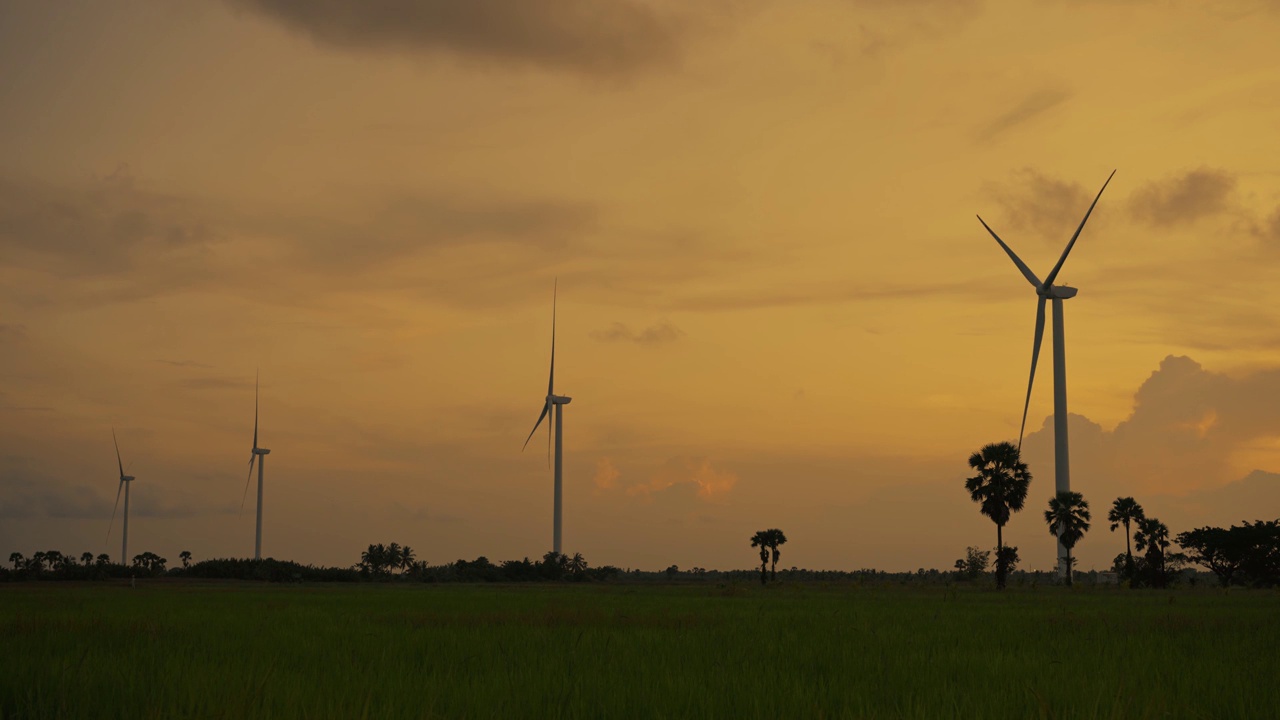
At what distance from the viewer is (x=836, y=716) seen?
1095 cm

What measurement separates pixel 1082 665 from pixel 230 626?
18704 millimetres

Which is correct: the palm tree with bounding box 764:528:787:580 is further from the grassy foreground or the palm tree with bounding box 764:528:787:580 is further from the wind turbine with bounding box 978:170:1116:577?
the grassy foreground

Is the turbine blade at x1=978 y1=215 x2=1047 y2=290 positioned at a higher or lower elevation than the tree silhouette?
higher

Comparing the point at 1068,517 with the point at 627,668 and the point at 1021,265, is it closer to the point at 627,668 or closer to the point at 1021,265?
the point at 1021,265

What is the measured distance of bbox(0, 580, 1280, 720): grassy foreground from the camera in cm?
1135

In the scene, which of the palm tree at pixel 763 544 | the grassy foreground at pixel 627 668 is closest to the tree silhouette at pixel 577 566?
the palm tree at pixel 763 544

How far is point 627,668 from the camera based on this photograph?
15367 millimetres

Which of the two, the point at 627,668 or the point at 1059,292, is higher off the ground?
the point at 1059,292

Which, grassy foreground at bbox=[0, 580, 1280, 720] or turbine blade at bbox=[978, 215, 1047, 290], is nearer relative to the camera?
grassy foreground at bbox=[0, 580, 1280, 720]

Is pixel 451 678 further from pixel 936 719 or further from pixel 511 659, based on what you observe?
pixel 936 719

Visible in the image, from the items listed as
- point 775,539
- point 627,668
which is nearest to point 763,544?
point 775,539

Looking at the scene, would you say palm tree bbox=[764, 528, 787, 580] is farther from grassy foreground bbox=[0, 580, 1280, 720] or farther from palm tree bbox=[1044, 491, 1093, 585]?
grassy foreground bbox=[0, 580, 1280, 720]

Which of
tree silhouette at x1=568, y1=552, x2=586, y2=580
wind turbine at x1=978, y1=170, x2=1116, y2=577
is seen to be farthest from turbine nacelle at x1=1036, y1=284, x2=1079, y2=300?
tree silhouette at x1=568, y1=552, x2=586, y2=580

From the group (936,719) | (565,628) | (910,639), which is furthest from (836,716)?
(565,628)
